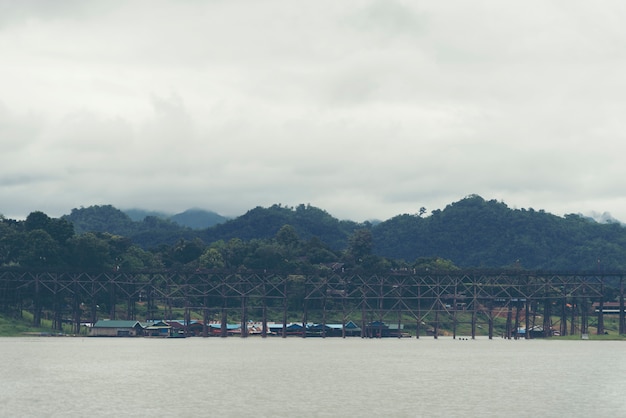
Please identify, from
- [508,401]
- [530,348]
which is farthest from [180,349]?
[508,401]

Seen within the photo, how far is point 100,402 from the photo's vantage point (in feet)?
248

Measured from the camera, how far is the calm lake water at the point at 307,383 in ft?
235

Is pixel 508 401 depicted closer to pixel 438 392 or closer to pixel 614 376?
pixel 438 392

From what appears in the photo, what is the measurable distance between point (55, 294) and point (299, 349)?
199 feet

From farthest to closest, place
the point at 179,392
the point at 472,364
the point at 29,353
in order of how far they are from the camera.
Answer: the point at 29,353 → the point at 472,364 → the point at 179,392

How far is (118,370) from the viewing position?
10731 centimetres

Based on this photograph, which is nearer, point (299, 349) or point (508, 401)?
point (508, 401)

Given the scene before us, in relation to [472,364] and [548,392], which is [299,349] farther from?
[548,392]

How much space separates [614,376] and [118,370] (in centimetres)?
5207

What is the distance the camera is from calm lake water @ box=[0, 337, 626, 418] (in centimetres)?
7175

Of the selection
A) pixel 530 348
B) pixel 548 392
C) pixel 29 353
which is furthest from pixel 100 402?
pixel 530 348

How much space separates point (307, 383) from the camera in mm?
92125

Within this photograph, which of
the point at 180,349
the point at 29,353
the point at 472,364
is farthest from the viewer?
the point at 180,349

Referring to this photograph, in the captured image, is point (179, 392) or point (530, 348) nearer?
point (179, 392)
